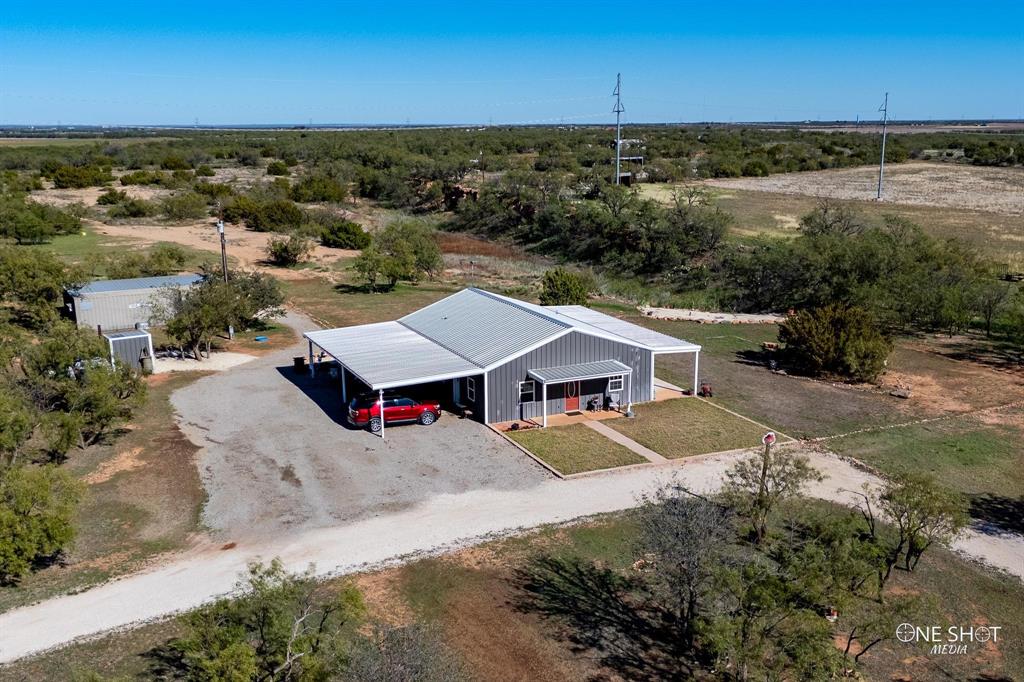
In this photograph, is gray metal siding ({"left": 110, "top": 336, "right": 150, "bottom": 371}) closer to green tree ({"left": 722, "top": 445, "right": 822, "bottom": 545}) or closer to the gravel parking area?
the gravel parking area

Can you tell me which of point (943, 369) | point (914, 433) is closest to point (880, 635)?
point (914, 433)

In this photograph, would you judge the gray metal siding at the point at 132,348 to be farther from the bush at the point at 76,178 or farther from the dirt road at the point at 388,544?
the bush at the point at 76,178

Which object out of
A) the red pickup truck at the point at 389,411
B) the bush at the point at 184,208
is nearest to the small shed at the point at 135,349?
the red pickup truck at the point at 389,411

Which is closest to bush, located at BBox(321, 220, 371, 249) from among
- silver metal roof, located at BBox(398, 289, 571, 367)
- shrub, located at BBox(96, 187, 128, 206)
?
shrub, located at BBox(96, 187, 128, 206)

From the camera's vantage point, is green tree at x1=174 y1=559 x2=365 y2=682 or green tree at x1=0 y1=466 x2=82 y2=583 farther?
green tree at x1=0 y1=466 x2=82 y2=583

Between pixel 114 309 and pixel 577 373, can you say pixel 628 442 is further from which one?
pixel 114 309
